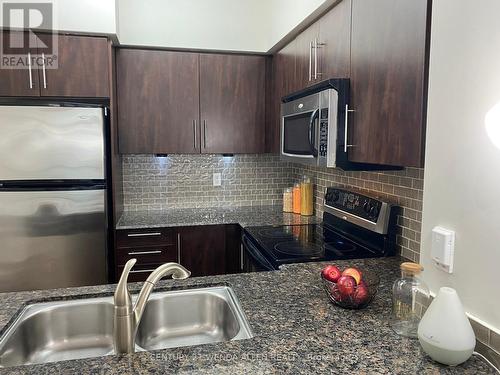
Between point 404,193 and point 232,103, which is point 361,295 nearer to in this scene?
point 404,193

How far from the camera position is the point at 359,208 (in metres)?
2.11

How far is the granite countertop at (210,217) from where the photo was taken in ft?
8.88

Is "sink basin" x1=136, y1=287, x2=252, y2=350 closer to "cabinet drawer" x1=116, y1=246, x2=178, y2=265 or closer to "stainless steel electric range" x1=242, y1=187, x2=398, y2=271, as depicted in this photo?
"stainless steel electric range" x1=242, y1=187, x2=398, y2=271

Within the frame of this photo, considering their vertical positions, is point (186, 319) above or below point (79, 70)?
below

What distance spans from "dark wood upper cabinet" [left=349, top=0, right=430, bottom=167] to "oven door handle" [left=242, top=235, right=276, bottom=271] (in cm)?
67

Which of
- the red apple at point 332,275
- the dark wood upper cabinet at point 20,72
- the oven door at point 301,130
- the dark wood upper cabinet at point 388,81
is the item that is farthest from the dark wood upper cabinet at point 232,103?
the red apple at point 332,275

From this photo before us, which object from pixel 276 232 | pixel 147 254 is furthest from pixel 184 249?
pixel 276 232

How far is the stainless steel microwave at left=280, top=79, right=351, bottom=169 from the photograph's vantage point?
5.90 ft

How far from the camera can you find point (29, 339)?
49.0 inches

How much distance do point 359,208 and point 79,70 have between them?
1.96 metres

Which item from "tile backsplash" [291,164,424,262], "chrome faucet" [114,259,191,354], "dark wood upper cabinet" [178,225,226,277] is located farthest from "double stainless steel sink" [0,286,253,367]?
"dark wood upper cabinet" [178,225,226,277]

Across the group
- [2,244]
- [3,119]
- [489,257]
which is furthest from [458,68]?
[2,244]

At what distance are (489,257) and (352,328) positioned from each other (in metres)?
0.42

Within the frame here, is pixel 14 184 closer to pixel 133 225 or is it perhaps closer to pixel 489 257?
pixel 133 225
